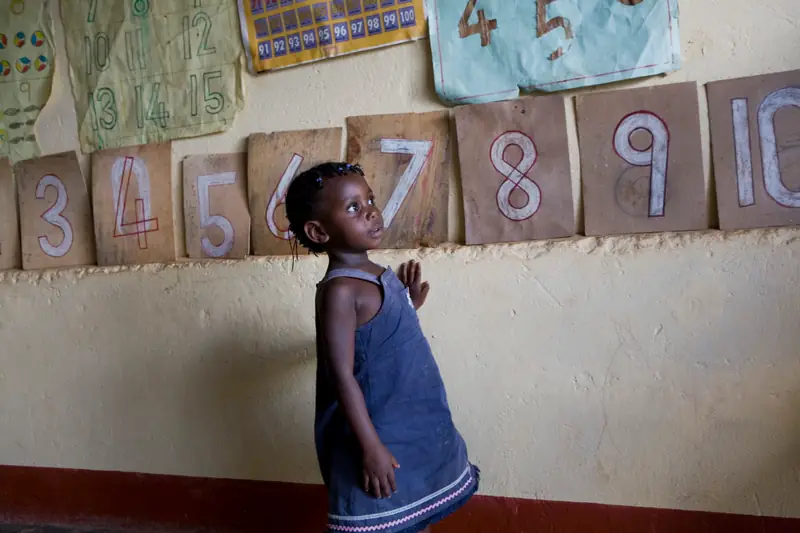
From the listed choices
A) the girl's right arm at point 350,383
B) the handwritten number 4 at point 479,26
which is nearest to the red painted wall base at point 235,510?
the girl's right arm at point 350,383

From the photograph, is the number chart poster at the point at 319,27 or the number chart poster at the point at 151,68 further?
the number chart poster at the point at 151,68

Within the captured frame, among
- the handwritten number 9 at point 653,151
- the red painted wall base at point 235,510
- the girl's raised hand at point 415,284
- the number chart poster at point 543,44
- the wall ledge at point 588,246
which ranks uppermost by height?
the number chart poster at point 543,44

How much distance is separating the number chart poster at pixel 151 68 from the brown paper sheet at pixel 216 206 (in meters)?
0.10

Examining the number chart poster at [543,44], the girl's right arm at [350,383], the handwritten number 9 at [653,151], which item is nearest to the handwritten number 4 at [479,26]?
the number chart poster at [543,44]

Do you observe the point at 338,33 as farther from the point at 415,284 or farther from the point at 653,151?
the point at 653,151

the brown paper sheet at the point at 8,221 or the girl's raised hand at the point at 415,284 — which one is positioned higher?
the brown paper sheet at the point at 8,221

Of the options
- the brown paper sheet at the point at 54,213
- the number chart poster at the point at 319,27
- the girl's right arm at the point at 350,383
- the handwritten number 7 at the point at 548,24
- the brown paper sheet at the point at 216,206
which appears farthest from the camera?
the brown paper sheet at the point at 54,213

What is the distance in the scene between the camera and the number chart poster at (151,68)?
1.57 m

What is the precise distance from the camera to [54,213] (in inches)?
68.9

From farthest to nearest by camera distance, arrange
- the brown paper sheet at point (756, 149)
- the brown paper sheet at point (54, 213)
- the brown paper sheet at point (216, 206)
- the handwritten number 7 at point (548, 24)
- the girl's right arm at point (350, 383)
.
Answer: the brown paper sheet at point (54, 213) → the brown paper sheet at point (216, 206) → the handwritten number 7 at point (548, 24) → the brown paper sheet at point (756, 149) → the girl's right arm at point (350, 383)

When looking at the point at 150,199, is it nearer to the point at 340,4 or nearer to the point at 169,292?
the point at 169,292

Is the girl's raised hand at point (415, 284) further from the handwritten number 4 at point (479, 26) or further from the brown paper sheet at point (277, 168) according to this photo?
the handwritten number 4 at point (479, 26)

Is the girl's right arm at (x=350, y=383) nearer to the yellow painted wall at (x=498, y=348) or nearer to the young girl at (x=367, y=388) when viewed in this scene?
the young girl at (x=367, y=388)

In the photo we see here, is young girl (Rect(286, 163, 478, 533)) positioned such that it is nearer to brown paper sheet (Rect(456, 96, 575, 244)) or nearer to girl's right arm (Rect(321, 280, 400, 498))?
girl's right arm (Rect(321, 280, 400, 498))
